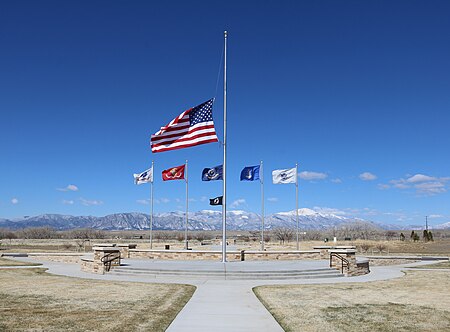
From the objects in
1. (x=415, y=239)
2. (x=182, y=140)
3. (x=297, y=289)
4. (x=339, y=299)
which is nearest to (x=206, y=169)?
(x=182, y=140)

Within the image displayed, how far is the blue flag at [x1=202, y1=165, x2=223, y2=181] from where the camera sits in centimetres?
2528

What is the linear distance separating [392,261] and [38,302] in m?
27.0

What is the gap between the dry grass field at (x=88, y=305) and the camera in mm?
8991

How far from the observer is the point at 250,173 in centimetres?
3103

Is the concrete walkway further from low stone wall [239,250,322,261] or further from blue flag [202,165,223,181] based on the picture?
blue flag [202,165,223,181]

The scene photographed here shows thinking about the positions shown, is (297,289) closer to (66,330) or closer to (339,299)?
(339,299)

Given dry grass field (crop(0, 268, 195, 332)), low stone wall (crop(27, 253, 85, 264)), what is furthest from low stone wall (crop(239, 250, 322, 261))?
low stone wall (crop(27, 253, 85, 264))

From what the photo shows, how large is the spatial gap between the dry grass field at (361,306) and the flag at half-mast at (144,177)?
18.8 metres

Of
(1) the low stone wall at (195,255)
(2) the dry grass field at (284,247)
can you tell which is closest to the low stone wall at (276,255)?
(1) the low stone wall at (195,255)

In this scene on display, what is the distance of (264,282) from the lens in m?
17.0

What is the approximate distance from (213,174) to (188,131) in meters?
5.28

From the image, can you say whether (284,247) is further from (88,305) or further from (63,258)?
(88,305)

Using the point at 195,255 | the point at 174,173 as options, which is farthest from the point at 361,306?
the point at 174,173

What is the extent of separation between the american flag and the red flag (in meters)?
11.0
